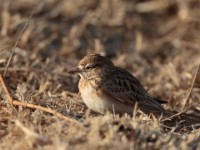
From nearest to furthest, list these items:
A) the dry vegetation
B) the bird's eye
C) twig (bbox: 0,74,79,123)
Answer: the dry vegetation
twig (bbox: 0,74,79,123)
the bird's eye

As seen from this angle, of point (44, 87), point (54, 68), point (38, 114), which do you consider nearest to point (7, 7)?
point (54, 68)

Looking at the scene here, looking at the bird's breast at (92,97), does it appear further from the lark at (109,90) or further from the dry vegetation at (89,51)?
the dry vegetation at (89,51)

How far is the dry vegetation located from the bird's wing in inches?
16.6

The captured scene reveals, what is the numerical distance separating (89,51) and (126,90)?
10.00 ft

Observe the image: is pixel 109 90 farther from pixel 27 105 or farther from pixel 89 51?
pixel 89 51

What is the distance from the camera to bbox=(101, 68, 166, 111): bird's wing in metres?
7.41

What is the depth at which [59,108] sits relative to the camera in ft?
22.5

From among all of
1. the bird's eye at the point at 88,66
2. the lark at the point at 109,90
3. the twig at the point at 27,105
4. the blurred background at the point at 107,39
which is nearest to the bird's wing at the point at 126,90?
the lark at the point at 109,90

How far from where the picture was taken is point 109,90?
7340mm

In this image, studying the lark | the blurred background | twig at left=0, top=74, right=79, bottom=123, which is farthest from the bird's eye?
twig at left=0, top=74, right=79, bottom=123

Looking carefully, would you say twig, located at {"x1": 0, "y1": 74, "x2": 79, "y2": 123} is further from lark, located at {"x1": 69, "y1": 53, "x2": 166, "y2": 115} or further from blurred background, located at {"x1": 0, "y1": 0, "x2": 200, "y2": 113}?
blurred background, located at {"x1": 0, "y1": 0, "x2": 200, "y2": 113}

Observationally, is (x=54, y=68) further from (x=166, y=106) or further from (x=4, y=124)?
(x=4, y=124)

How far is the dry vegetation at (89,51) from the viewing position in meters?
5.55

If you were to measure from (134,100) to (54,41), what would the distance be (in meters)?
4.00
